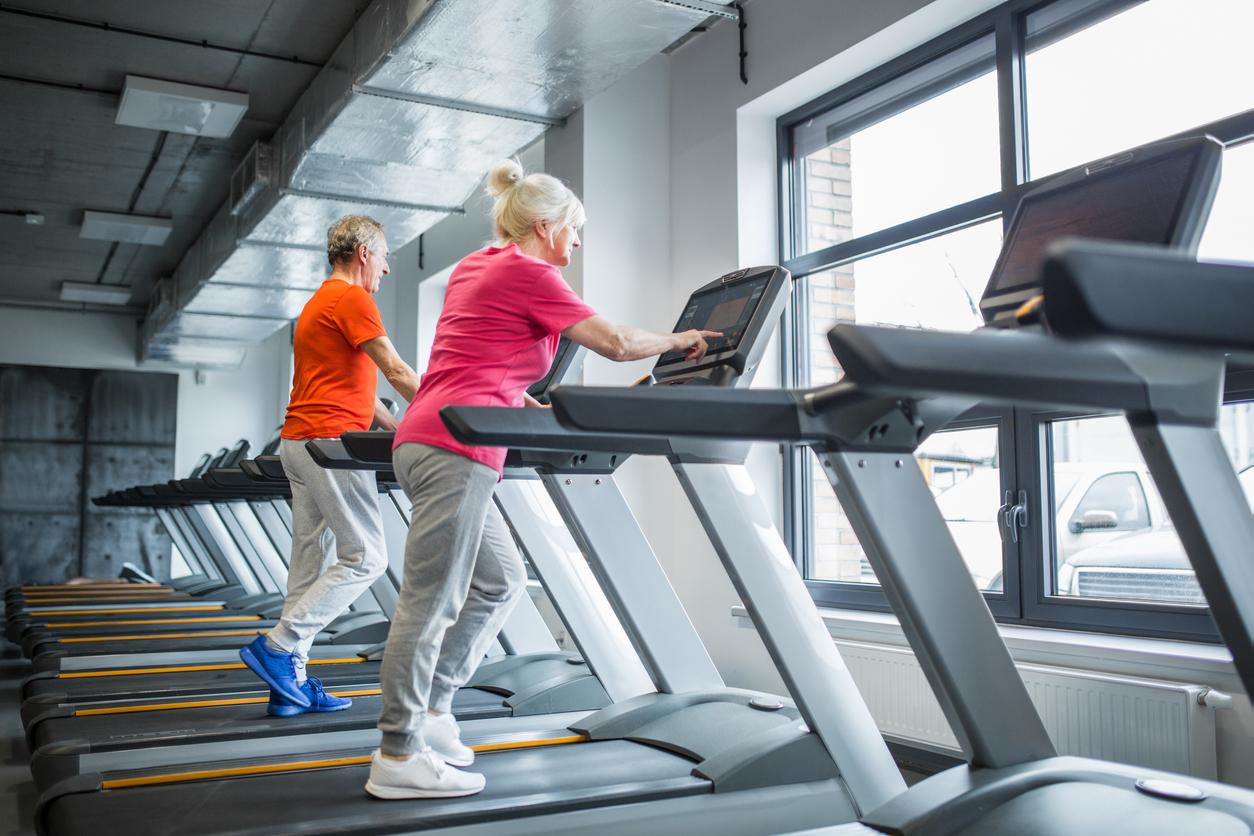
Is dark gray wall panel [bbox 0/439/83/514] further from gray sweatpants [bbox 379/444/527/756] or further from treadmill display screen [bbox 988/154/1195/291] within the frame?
treadmill display screen [bbox 988/154/1195/291]

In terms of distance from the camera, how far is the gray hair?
133 inches

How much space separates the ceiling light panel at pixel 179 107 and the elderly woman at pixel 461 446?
12.5 feet

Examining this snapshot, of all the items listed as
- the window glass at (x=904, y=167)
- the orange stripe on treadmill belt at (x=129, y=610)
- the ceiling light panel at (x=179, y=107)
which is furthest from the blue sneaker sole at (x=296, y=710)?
the orange stripe on treadmill belt at (x=129, y=610)

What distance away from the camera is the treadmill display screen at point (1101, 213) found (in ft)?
5.69

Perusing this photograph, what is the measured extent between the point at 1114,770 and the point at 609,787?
3.55ft

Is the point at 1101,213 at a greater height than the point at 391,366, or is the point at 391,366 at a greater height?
the point at 1101,213

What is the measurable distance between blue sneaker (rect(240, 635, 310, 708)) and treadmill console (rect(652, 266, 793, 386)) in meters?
1.50

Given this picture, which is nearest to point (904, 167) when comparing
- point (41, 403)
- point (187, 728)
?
point (187, 728)

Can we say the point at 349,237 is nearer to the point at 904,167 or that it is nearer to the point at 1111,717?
the point at 904,167

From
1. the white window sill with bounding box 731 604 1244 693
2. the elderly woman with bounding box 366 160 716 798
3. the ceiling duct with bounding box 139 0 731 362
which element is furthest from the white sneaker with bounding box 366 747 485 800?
the ceiling duct with bounding box 139 0 731 362

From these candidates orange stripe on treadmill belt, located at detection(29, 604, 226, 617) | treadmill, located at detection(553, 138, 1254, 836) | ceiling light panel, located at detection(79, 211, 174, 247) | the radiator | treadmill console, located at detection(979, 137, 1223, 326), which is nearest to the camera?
treadmill, located at detection(553, 138, 1254, 836)

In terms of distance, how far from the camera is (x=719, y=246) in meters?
4.91

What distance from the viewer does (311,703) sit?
3486 mm

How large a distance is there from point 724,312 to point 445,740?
3.92 ft
